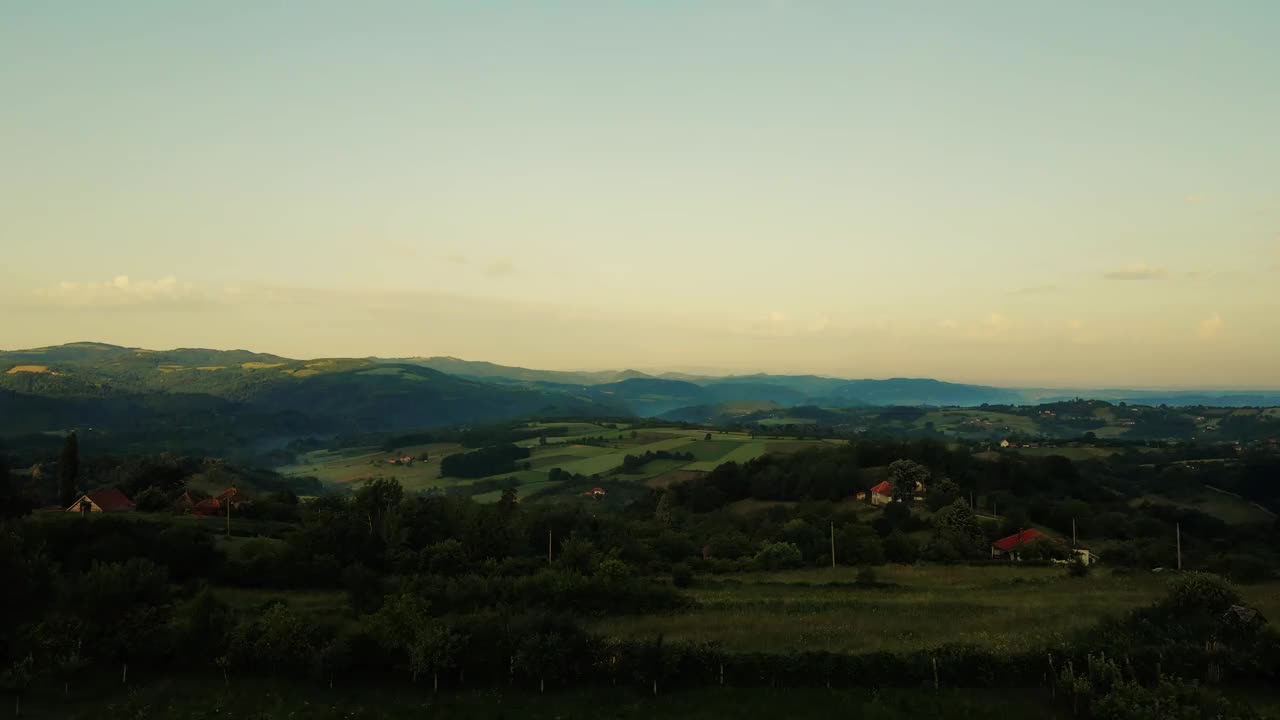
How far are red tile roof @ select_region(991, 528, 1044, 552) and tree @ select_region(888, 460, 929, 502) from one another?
24.6 meters

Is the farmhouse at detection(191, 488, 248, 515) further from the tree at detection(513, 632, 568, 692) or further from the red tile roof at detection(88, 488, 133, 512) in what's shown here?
the tree at detection(513, 632, 568, 692)

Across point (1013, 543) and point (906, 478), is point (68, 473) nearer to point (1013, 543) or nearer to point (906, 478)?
point (1013, 543)

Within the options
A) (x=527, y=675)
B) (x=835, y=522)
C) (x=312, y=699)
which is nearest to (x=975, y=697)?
(x=527, y=675)

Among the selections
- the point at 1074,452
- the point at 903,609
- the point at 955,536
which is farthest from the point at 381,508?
the point at 1074,452

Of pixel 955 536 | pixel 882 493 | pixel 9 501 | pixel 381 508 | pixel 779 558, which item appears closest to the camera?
pixel 779 558

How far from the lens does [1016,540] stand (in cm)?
6731

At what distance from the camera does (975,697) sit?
24141 millimetres

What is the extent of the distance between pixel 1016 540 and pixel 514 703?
57461 mm

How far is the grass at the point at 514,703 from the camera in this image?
2352cm

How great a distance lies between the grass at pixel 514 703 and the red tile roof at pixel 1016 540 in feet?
151

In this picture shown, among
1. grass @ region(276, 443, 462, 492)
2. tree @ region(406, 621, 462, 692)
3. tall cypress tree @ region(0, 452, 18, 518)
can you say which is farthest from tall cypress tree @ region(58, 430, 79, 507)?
tree @ region(406, 621, 462, 692)

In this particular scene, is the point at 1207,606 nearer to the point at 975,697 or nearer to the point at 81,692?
the point at 975,697

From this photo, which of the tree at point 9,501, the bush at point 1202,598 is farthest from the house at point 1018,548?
the tree at point 9,501

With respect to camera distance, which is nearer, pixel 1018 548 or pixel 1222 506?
pixel 1018 548
